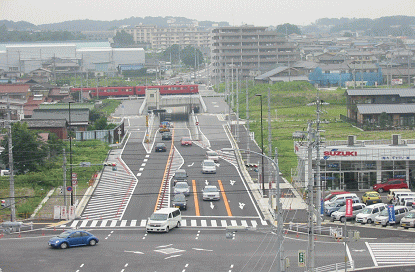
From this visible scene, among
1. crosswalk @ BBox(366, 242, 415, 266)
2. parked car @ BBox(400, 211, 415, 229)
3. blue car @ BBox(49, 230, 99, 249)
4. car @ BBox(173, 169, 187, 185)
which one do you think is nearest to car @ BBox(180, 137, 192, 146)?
car @ BBox(173, 169, 187, 185)

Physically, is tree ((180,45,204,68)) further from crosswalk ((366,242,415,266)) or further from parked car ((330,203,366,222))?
crosswalk ((366,242,415,266))

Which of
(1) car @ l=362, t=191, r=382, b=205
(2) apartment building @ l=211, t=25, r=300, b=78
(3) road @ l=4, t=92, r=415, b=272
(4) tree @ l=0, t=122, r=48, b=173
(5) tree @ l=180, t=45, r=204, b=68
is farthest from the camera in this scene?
(5) tree @ l=180, t=45, r=204, b=68

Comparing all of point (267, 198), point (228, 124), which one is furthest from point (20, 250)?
point (228, 124)

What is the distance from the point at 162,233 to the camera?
37.9 meters

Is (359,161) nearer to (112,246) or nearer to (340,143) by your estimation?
(340,143)

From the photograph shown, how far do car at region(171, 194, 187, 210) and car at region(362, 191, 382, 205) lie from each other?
36.8 ft

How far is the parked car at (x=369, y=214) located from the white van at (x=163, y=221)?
10.0 m

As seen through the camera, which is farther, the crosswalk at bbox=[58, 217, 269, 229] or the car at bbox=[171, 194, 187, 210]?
the car at bbox=[171, 194, 187, 210]

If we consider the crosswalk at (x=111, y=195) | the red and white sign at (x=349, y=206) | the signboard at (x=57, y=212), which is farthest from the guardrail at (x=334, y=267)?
the signboard at (x=57, y=212)

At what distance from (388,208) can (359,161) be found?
1129cm

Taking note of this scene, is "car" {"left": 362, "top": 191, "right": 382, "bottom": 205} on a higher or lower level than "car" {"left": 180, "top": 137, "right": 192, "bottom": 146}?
lower

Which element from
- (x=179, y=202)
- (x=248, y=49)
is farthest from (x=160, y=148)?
(x=248, y=49)

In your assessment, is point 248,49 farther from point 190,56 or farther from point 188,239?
point 188,239

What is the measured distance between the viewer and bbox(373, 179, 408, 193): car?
4891 cm
